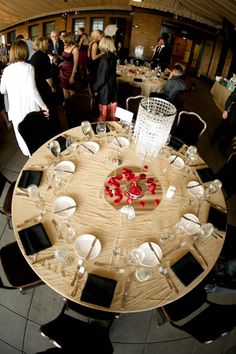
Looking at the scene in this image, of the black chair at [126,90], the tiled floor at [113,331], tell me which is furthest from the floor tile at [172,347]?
the black chair at [126,90]

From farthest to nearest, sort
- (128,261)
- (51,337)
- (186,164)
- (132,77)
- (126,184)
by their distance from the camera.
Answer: (132,77) → (186,164) → (126,184) → (128,261) → (51,337)

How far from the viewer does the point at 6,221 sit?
2.80m

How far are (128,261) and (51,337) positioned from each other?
2.20ft

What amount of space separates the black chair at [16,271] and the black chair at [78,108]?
6.86 feet

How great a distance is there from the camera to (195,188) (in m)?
2.44

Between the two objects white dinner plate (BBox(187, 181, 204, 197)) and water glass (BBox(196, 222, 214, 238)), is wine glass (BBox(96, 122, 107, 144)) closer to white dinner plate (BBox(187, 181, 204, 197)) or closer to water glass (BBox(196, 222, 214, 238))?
white dinner plate (BBox(187, 181, 204, 197))

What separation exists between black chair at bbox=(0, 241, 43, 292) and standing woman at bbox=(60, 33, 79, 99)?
3.75 metres

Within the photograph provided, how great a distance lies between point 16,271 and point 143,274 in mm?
1055

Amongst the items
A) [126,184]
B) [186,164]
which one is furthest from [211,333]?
[186,164]

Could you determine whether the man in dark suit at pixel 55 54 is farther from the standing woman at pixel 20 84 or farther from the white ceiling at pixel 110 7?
the white ceiling at pixel 110 7

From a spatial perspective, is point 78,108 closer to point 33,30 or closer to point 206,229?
point 206,229

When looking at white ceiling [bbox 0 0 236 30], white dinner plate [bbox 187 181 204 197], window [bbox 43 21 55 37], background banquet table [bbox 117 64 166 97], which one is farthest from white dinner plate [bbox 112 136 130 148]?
window [bbox 43 21 55 37]

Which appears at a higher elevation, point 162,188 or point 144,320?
point 162,188

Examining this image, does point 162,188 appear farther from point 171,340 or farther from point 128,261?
point 171,340
